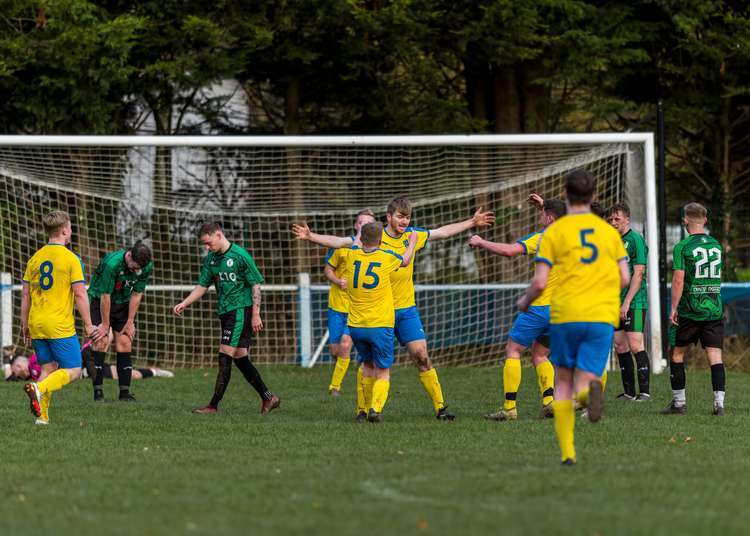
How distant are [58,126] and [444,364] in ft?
24.6

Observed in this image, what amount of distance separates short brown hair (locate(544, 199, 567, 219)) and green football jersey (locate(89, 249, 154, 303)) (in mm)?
5207

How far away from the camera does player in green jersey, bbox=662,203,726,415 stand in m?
11.0

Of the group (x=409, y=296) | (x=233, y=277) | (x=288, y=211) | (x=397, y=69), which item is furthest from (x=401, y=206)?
(x=397, y=69)

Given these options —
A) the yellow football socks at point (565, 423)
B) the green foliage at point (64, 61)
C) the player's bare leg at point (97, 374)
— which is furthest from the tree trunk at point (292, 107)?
the yellow football socks at point (565, 423)

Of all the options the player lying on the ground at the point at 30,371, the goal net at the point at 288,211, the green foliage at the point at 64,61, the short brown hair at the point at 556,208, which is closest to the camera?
the short brown hair at the point at 556,208

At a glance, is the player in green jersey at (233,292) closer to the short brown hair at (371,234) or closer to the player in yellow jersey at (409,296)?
the player in yellow jersey at (409,296)

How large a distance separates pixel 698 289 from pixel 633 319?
1.70 m

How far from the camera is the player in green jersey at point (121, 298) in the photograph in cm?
1311

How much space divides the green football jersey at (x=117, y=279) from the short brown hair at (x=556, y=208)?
5.21m

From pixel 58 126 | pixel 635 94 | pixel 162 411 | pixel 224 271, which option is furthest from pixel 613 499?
pixel 635 94

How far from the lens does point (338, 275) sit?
45.9 ft

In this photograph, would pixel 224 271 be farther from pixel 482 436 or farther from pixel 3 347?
pixel 3 347

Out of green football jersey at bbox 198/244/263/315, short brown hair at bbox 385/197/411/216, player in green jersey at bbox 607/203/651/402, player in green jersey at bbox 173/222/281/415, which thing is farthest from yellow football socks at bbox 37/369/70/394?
player in green jersey at bbox 607/203/651/402

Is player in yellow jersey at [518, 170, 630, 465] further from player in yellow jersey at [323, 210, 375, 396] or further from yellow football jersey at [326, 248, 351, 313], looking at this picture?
player in yellow jersey at [323, 210, 375, 396]
